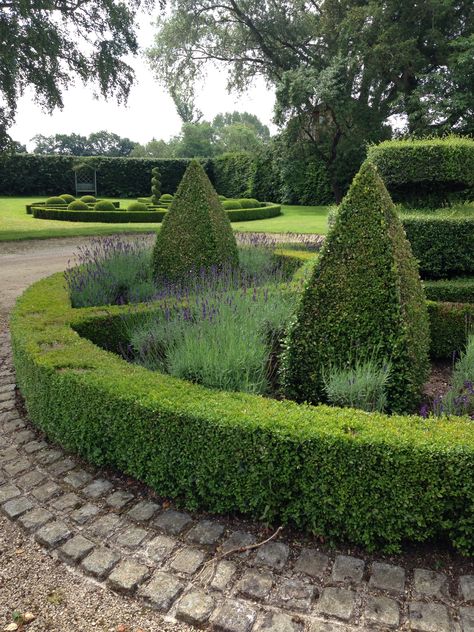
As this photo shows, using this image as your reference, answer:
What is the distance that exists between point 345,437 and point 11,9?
16135 millimetres

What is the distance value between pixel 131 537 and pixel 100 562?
0.71 ft

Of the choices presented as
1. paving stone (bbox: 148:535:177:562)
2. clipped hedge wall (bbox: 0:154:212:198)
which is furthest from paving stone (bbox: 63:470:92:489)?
clipped hedge wall (bbox: 0:154:212:198)

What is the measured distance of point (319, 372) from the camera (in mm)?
3635

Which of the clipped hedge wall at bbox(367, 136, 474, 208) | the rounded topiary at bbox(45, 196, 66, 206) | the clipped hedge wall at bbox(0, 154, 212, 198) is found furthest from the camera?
the clipped hedge wall at bbox(0, 154, 212, 198)

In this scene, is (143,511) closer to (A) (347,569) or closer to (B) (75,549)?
(B) (75,549)

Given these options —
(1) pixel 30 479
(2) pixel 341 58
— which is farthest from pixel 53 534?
(2) pixel 341 58

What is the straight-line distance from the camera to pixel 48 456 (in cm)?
350

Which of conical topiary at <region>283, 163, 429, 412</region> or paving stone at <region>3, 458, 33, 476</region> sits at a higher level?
conical topiary at <region>283, 163, 429, 412</region>

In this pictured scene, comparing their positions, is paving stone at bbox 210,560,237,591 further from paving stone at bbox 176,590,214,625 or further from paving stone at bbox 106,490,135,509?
paving stone at bbox 106,490,135,509

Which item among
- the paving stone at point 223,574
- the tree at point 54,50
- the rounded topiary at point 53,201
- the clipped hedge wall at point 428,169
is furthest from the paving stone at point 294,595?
the rounded topiary at point 53,201

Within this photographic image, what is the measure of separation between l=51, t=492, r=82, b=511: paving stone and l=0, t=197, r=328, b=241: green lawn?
14128mm

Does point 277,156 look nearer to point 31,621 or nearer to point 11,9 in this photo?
point 11,9

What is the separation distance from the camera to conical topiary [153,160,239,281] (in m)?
6.50

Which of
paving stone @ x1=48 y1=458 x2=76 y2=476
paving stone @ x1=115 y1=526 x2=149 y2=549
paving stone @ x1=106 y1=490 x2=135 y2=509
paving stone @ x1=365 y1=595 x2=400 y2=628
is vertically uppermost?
paving stone @ x1=365 y1=595 x2=400 y2=628
